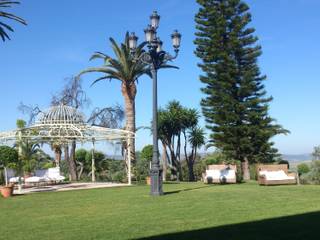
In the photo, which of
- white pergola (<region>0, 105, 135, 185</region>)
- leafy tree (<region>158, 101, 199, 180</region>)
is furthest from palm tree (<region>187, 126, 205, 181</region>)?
white pergola (<region>0, 105, 135, 185</region>)

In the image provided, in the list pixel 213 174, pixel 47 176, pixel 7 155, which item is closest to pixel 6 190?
pixel 7 155

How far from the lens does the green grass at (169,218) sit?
580 cm

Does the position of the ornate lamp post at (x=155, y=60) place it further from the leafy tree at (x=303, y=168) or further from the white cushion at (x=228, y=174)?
the leafy tree at (x=303, y=168)

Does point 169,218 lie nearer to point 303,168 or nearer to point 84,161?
point 303,168

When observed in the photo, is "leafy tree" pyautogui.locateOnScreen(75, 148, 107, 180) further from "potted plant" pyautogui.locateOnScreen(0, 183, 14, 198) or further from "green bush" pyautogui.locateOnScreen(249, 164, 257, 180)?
"potted plant" pyautogui.locateOnScreen(0, 183, 14, 198)

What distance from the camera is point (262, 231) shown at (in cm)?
580

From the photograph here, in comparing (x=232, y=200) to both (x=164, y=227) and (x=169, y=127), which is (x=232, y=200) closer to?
(x=164, y=227)

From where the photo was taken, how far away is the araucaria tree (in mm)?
21531

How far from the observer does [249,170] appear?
21.4m

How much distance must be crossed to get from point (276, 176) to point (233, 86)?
27.6ft

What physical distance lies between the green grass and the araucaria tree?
11.2 metres

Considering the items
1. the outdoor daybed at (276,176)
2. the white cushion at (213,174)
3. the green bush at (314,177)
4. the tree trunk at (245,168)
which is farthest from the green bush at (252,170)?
the outdoor daybed at (276,176)

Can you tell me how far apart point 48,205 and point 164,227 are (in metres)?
4.41

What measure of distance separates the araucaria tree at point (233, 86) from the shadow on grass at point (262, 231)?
1501 cm
